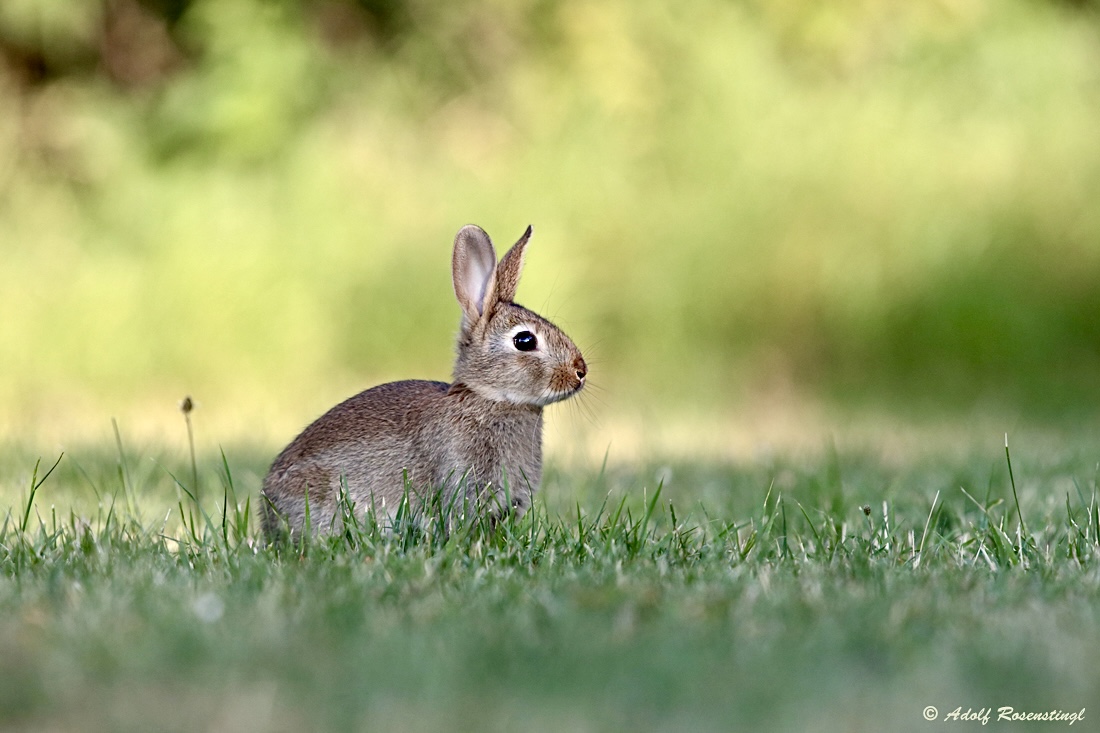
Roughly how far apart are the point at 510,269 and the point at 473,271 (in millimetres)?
154

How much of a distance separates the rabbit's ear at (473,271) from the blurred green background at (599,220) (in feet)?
15.0

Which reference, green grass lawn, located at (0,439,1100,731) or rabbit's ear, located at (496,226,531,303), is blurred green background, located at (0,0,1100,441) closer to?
rabbit's ear, located at (496,226,531,303)

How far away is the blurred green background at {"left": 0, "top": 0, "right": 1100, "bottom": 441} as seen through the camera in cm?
995

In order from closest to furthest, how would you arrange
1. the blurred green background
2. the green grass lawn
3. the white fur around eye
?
the green grass lawn → the white fur around eye → the blurred green background

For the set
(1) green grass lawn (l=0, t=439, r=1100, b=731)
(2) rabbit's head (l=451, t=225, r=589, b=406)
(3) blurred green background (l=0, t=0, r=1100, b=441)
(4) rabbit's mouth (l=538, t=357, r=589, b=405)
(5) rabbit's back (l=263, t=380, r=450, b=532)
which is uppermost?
(3) blurred green background (l=0, t=0, r=1100, b=441)

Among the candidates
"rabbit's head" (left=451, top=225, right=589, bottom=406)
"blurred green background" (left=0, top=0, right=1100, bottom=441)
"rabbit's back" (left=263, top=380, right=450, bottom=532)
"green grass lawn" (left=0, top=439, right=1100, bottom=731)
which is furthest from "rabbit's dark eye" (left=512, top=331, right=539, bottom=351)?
"blurred green background" (left=0, top=0, right=1100, bottom=441)

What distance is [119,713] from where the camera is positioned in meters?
2.10

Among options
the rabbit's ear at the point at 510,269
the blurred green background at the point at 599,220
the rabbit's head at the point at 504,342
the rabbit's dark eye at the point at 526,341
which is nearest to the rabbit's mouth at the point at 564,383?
the rabbit's head at the point at 504,342

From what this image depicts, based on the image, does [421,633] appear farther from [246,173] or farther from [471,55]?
[471,55]

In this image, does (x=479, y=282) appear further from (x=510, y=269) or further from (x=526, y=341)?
(x=526, y=341)

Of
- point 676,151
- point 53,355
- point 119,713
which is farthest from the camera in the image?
point 676,151

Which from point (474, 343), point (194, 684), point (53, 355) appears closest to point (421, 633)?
point (194, 684)

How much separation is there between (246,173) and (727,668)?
9699mm

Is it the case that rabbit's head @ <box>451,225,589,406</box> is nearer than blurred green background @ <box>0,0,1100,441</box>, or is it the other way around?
rabbit's head @ <box>451,225,589,406</box>
